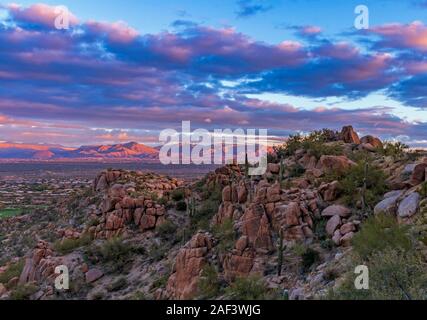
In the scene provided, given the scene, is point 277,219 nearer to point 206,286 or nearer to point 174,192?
point 206,286

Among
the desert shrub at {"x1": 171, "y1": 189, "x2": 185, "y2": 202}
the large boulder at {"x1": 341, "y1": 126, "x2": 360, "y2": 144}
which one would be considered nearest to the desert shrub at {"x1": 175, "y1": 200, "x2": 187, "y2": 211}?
the desert shrub at {"x1": 171, "y1": 189, "x2": 185, "y2": 202}

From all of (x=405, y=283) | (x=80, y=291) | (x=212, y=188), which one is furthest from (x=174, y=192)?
(x=405, y=283)

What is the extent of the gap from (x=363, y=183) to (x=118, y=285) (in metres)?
15.9

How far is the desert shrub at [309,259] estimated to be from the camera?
19656 mm

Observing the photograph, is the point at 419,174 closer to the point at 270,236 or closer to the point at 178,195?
the point at 270,236

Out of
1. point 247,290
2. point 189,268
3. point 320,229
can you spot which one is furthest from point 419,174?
point 189,268

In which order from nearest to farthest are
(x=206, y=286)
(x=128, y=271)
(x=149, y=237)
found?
(x=206, y=286) → (x=128, y=271) → (x=149, y=237)

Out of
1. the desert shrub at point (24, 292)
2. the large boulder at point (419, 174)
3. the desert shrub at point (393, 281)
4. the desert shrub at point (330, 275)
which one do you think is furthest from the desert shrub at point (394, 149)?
the desert shrub at point (24, 292)

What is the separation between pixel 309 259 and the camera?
65.1 ft

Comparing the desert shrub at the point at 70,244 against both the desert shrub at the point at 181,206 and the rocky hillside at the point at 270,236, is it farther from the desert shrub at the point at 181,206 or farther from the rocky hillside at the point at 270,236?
the desert shrub at the point at 181,206

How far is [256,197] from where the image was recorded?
2545cm

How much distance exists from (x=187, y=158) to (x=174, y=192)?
38.9ft

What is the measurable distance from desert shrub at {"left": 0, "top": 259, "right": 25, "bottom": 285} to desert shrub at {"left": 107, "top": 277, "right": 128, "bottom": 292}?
9.40m
